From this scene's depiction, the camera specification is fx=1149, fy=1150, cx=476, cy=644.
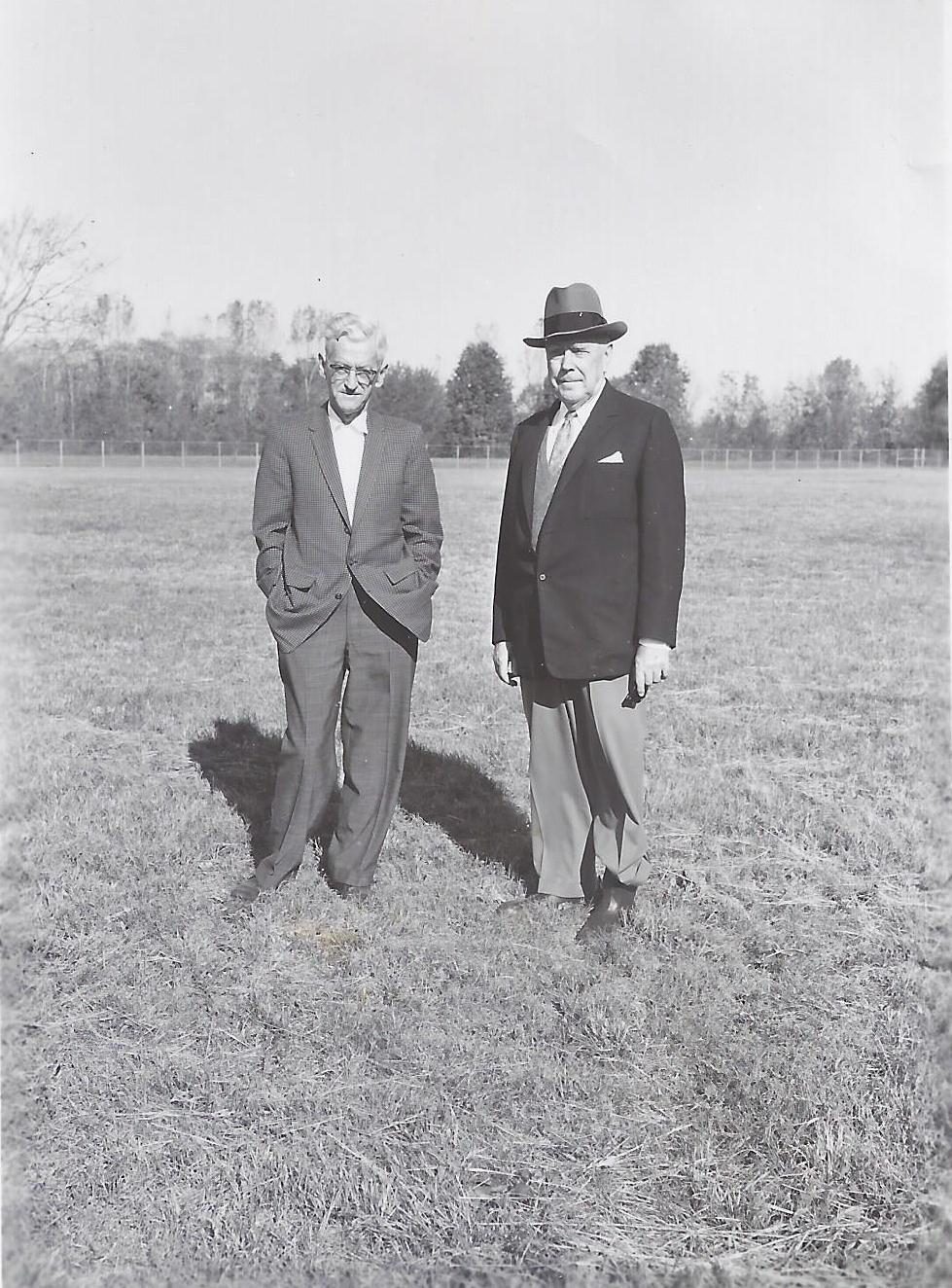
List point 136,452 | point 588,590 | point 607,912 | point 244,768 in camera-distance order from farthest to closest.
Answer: point 136,452
point 244,768
point 607,912
point 588,590

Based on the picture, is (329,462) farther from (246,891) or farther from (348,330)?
(246,891)

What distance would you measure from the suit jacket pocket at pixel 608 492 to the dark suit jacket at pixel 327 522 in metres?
0.69

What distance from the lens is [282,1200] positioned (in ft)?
9.02

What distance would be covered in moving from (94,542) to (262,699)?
1066cm

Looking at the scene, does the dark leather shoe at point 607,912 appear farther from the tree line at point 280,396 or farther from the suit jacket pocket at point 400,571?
the tree line at point 280,396

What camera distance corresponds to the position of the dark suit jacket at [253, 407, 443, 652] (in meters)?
4.30

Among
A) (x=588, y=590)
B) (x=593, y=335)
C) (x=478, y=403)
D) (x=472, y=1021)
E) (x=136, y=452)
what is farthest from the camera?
(x=136, y=452)

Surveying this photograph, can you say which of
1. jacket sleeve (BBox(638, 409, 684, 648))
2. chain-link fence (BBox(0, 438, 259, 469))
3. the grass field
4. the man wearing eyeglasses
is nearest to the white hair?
the man wearing eyeglasses

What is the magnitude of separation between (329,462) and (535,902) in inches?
72.7

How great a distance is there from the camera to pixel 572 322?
3.99 m

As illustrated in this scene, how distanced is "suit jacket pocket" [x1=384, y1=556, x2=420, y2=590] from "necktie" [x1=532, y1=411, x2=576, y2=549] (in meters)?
0.50

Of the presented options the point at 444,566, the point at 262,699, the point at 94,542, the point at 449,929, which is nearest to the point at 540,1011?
the point at 449,929

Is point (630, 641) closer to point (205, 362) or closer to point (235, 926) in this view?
point (235, 926)

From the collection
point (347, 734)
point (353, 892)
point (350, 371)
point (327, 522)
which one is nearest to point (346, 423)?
point (350, 371)
